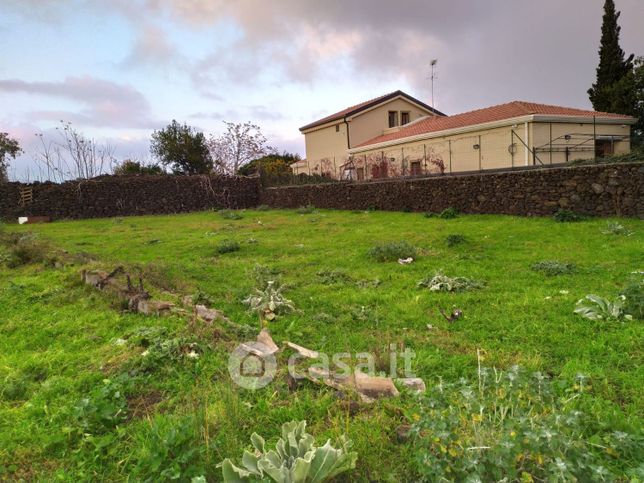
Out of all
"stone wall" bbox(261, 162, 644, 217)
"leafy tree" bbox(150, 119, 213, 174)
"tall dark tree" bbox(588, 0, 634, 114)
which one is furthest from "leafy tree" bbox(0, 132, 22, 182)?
"tall dark tree" bbox(588, 0, 634, 114)

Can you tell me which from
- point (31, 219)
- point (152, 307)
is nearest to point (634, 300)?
point (152, 307)

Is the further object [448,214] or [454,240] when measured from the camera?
[448,214]

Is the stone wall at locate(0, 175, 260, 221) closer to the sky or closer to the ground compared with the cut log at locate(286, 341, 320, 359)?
closer to the sky

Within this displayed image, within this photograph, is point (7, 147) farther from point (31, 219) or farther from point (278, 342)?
point (278, 342)

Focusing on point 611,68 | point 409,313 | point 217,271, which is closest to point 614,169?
point 409,313

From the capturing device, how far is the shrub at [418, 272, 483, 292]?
4.95 meters

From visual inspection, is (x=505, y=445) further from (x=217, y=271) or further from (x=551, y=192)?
(x=551, y=192)

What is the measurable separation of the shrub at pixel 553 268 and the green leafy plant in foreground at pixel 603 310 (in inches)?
52.8

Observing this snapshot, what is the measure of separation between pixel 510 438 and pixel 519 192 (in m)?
11.0

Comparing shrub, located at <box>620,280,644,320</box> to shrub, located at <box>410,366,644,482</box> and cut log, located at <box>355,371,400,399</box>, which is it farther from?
cut log, located at <box>355,371,400,399</box>

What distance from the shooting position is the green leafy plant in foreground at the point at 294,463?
167cm

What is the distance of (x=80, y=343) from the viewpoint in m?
3.57

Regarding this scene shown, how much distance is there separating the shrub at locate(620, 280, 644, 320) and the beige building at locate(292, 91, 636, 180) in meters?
16.2

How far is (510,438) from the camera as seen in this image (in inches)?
63.7
